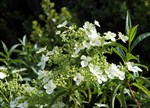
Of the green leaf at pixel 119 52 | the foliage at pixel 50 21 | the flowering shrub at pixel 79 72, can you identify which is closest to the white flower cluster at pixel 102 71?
the flowering shrub at pixel 79 72

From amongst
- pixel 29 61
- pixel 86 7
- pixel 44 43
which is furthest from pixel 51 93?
pixel 86 7

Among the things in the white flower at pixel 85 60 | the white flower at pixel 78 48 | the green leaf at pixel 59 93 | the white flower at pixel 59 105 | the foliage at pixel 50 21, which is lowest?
the white flower at pixel 59 105

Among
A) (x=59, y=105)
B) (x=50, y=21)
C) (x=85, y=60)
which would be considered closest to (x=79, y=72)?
(x=85, y=60)

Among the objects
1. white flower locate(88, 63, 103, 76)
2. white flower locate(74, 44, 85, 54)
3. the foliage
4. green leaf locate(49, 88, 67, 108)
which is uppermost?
the foliage

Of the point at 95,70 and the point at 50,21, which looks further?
the point at 50,21

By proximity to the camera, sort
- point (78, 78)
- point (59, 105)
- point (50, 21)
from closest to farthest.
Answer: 1. point (78, 78)
2. point (59, 105)
3. point (50, 21)

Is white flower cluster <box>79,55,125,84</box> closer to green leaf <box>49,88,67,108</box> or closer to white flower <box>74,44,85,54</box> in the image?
white flower <box>74,44,85,54</box>

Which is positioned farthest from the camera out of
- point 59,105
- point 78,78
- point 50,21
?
point 50,21

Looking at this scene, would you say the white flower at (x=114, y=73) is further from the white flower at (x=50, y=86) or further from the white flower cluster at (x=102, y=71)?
the white flower at (x=50, y=86)

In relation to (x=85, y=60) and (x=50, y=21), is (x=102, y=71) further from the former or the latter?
(x=50, y=21)

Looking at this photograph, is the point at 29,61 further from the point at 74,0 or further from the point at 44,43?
the point at 74,0

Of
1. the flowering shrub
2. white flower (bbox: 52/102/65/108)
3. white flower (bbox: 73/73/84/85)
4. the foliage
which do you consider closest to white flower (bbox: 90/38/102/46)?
the flowering shrub

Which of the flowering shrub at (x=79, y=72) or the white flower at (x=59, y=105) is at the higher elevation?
the flowering shrub at (x=79, y=72)

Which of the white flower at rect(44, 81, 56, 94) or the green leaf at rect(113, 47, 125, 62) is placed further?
the green leaf at rect(113, 47, 125, 62)
